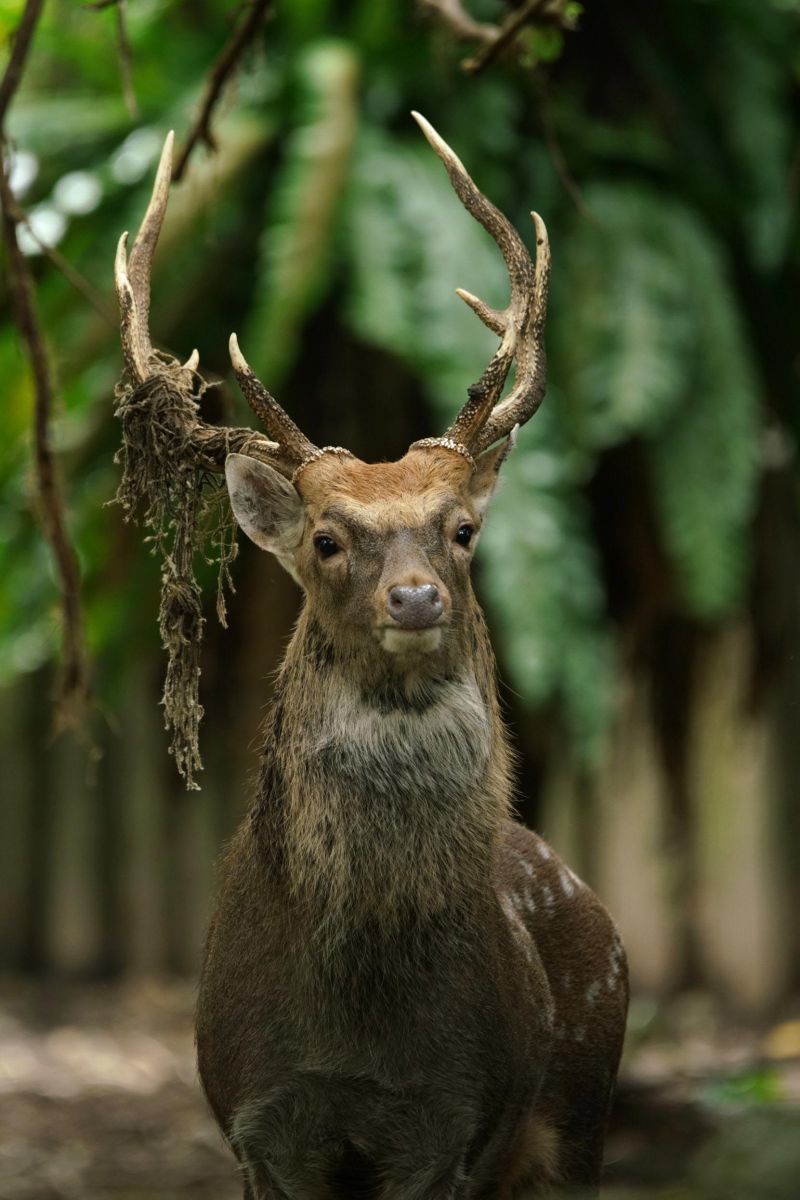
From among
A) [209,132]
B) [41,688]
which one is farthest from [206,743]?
[209,132]

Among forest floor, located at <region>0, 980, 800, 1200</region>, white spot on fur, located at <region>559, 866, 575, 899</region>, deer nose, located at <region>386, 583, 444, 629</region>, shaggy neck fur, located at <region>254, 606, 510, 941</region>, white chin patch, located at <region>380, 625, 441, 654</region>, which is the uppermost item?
deer nose, located at <region>386, 583, 444, 629</region>

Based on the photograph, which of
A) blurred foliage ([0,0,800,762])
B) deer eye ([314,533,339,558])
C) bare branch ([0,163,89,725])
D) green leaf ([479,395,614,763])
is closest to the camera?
deer eye ([314,533,339,558])

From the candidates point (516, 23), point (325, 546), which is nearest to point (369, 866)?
point (325, 546)

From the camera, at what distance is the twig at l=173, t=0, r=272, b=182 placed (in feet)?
16.2

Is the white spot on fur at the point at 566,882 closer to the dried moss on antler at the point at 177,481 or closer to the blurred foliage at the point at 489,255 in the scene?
the dried moss on antler at the point at 177,481

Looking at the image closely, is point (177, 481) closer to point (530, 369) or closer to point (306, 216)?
point (530, 369)

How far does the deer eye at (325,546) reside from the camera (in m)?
3.96

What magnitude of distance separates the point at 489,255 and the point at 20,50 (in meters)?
2.41

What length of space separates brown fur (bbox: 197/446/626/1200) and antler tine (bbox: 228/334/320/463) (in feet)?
0.32

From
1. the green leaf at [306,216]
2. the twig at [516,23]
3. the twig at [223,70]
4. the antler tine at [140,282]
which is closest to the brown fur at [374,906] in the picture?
the antler tine at [140,282]

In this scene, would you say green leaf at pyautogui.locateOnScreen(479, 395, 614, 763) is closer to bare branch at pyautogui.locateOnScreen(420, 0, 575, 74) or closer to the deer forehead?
bare branch at pyautogui.locateOnScreen(420, 0, 575, 74)

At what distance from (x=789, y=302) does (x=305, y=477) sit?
15.1 ft

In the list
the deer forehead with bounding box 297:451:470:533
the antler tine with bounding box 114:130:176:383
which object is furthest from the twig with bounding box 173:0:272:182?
the deer forehead with bounding box 297:451:470:533

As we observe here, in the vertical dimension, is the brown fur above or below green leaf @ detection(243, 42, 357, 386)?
below
